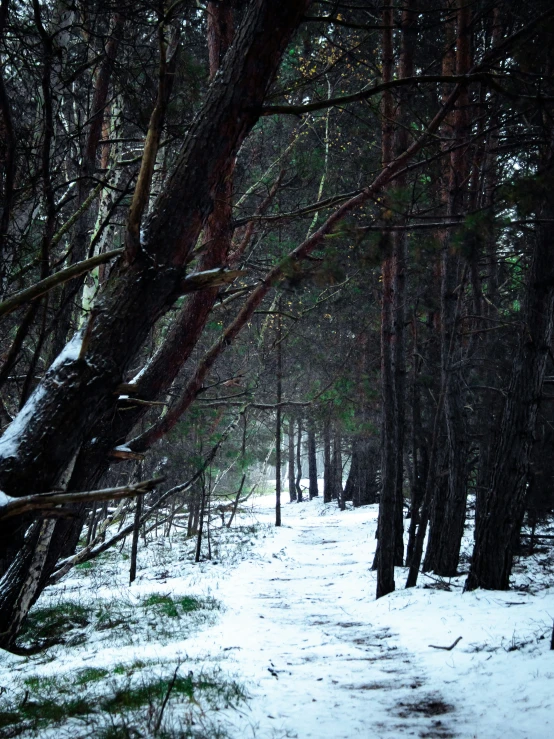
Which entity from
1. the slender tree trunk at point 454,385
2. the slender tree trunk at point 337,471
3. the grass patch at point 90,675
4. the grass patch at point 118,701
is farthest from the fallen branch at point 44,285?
the slender tree trunk at point 337,471

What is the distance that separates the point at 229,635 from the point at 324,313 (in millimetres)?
10328

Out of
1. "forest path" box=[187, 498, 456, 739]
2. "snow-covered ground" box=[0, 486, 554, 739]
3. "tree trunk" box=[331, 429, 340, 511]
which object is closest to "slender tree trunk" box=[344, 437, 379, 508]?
"tree trunk" box=[331, 429, 340, 511]

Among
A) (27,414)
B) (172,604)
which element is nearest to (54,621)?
(172,604)

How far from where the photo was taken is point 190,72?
4.45 m

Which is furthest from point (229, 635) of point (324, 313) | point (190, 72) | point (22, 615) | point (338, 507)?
point (338, 507)

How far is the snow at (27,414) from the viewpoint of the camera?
222 centimetres

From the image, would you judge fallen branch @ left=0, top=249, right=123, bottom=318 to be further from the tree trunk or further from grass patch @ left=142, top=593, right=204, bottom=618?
the tree trunk

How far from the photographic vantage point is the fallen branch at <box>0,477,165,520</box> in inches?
75.2

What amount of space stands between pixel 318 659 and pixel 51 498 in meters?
3.99

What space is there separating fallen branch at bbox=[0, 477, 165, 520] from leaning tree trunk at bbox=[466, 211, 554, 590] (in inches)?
239

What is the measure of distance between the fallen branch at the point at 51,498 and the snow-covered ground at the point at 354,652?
2020 millimetres

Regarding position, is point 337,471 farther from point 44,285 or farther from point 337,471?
point 44,285

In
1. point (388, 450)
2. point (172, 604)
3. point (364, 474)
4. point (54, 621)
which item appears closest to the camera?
point (54, 621)

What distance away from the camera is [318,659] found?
5.09 metres
